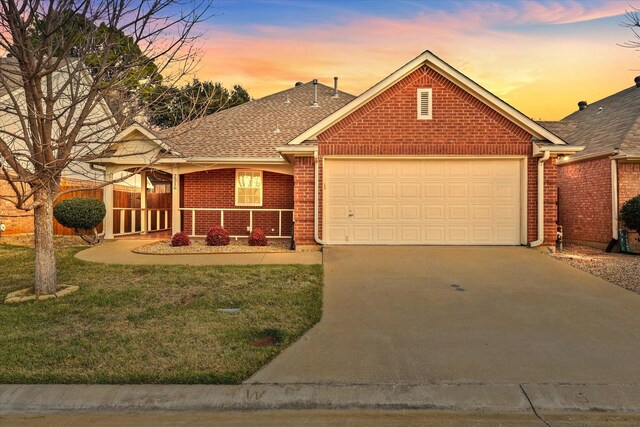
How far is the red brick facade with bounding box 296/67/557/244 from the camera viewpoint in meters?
12.5

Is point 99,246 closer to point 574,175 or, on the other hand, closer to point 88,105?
point 88,105

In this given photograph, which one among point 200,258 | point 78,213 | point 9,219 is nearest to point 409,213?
point 200,258

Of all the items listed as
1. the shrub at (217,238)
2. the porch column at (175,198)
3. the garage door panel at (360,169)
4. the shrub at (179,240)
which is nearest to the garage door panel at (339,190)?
the garage door panel at (360,169)

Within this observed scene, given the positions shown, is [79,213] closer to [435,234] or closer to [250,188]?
[250,188]

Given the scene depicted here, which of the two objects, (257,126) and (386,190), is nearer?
(386,190)

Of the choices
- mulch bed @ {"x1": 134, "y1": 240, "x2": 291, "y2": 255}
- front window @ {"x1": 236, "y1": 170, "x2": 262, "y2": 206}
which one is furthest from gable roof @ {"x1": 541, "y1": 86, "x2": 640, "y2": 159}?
front window @ {"x1": 236, "y1": 170, "x2": 262, "y2": 206}

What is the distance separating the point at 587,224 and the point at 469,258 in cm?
634

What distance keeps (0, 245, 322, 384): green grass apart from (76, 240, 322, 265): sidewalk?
2.66ft

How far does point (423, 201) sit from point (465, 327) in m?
6.58

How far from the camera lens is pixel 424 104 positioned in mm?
12617

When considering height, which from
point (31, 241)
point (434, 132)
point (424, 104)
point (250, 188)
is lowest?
point (31, 241)

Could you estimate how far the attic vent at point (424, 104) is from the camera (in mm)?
12609

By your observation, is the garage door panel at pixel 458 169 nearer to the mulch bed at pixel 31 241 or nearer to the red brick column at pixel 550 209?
the red brick column at pixel 550 209

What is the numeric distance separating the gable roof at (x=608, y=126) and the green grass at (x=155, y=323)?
10633mm
